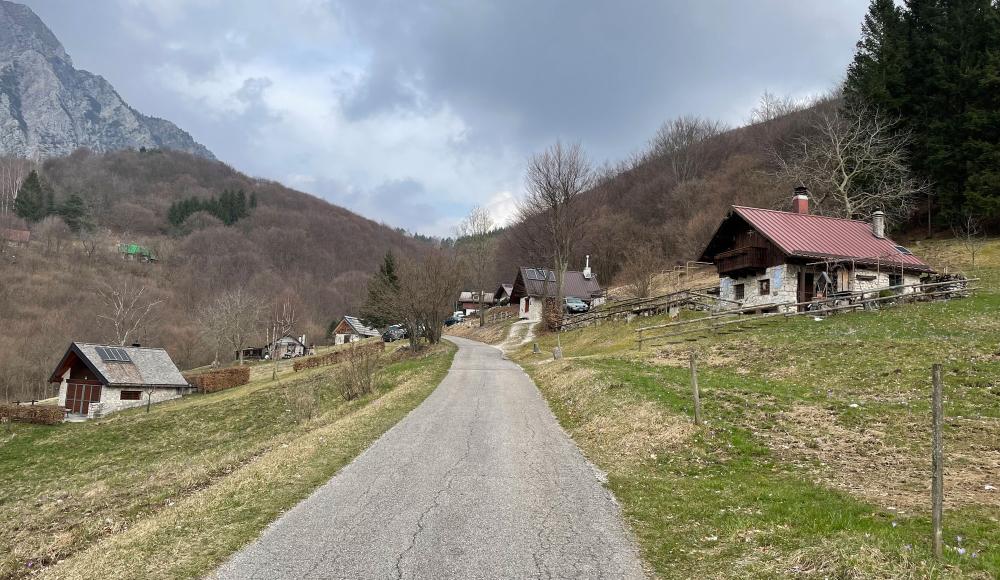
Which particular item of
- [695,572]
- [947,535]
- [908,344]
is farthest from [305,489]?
[908,344]

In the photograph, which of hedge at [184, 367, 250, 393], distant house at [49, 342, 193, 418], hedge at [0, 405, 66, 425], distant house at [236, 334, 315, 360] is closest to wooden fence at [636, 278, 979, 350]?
hedge at [184, 367, 250, 393]

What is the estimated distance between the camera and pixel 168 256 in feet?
→ 402

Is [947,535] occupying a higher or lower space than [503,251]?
lower

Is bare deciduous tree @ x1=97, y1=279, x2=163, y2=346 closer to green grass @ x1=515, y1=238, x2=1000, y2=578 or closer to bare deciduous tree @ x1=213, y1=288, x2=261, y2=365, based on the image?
bare deciduous tree @ x1=213, y1=288, x2=261, y2=365

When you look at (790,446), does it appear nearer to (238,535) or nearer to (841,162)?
(238,535)

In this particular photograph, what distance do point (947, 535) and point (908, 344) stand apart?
52.1 ft

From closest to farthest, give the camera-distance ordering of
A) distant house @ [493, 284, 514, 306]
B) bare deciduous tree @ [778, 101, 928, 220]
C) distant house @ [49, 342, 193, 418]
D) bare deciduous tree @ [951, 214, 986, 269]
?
bare deciduous tree @ [951, 214, 986, 269], bare deciduous tree @ [778, 101, 928, 220], distant house @ [49, 342, 193, 418], distant house @ [493, 284, 514, 306]

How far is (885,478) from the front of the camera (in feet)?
29.7

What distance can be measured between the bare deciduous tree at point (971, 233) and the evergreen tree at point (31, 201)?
15766cm

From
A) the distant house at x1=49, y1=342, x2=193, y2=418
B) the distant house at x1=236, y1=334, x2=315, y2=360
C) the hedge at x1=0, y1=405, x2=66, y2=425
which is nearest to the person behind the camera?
the hedge at x1=0, y1=405, x2=66, y2=425

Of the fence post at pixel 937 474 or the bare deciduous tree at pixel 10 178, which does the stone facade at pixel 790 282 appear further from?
the bare deciduous tree at pixel 10 178

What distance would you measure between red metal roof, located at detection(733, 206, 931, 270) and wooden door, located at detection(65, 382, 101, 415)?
52287mm

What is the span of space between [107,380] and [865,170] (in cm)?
6534

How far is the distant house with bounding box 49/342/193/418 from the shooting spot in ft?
151
